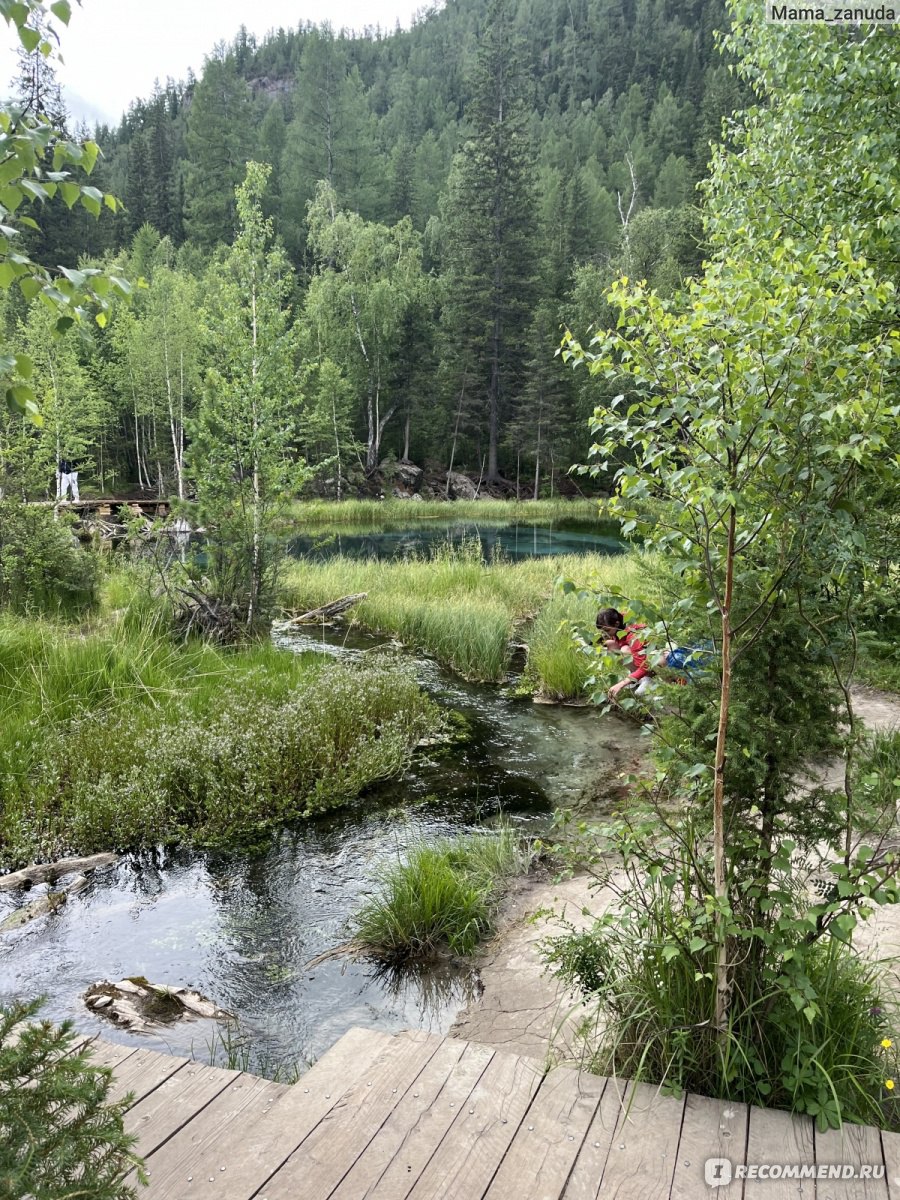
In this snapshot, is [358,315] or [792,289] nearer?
[792,289]

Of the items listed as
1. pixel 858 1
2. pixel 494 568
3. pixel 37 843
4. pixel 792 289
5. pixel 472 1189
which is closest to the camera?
pixel 472 1189

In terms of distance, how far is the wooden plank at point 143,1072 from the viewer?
2584 millimetres


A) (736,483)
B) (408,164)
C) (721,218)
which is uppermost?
(408,164)

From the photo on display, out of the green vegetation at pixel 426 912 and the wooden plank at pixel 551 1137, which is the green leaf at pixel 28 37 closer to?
the wooden plank at pixel 551 1137

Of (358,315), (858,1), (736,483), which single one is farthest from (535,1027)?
(358,315)

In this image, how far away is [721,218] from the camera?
825 centimetres

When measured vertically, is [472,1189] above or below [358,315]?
below

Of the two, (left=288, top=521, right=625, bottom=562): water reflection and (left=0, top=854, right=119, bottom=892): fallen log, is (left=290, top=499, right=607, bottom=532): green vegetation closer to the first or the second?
(left=288, top=521, right=625, bottom=562): water reflection

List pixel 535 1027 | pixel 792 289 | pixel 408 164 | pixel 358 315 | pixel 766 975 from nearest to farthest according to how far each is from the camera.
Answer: pixel 792 289, pixel 766 975, pixel 535 1027, pixel 358 315, pixel 408 164

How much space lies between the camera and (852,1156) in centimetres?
224

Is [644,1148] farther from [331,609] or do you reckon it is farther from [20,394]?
[331,609]

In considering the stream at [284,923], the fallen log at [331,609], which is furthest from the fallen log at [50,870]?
the fallen log at [331,609]

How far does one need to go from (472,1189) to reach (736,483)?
2135mm

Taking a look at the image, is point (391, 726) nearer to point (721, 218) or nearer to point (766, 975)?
point (766, 975)
